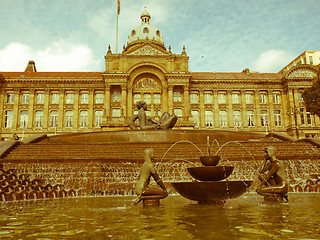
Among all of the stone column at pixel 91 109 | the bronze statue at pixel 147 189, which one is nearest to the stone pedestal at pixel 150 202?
the bronze statue at pixel 147 189

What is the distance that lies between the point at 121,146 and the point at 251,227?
11861 mm

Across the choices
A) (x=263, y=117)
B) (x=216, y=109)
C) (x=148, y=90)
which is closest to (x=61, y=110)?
(x=148, y=90)

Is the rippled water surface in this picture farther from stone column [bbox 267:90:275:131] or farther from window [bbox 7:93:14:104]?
window [bbox 7:93:14:104]

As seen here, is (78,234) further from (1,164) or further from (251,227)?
(1,164)

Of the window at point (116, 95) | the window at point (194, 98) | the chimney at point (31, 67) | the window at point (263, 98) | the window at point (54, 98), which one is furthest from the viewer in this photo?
the chimney at point (31, 67)

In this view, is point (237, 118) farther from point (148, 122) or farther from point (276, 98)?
point (148, 122)

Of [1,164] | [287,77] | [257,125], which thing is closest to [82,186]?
[1,164]

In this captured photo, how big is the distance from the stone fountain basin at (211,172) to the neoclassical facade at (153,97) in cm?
3907

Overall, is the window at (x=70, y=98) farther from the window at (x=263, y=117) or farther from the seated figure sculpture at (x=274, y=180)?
the seated figure sculpture at (x=274, y=180)

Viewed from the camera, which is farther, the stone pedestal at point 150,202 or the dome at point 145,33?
the dome at point 145,33

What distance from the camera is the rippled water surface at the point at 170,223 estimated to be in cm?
369

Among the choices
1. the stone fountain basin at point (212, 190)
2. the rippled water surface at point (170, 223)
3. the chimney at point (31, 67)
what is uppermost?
the chimney at point (31, 67)

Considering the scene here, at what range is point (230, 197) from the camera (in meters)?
6.38

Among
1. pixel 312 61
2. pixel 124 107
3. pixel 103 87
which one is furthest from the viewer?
pixel 312 61
